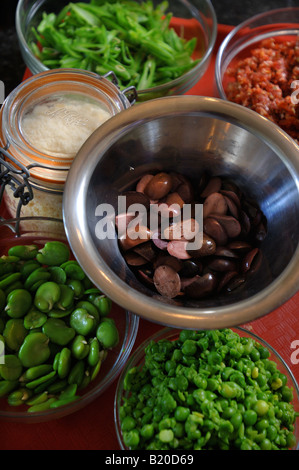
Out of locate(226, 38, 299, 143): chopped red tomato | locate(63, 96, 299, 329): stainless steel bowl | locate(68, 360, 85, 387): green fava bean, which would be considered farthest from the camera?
locate(226, 38, 299, 143): chopped red tomato

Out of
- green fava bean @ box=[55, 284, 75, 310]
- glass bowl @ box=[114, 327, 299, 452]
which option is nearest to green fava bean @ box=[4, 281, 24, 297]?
green fava bean @ box=[55, 284, 75, 310]

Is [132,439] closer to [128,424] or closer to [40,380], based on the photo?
[128,424]

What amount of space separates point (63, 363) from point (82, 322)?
11 cm

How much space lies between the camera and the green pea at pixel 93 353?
1.06 meters

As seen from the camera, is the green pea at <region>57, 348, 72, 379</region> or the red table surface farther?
the red table surface

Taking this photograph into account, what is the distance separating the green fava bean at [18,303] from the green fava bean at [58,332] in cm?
7

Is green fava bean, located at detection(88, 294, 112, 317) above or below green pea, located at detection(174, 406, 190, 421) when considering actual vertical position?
below

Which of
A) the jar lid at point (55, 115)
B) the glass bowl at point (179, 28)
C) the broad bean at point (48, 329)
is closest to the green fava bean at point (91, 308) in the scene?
the broad bean at point (48, 329)

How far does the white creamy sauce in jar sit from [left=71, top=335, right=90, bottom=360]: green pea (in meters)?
0.49

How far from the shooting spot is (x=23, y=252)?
1.21 metres

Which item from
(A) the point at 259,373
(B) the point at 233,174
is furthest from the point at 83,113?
(A) the point at 259,373

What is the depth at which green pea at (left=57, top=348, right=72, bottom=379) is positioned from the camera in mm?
1029

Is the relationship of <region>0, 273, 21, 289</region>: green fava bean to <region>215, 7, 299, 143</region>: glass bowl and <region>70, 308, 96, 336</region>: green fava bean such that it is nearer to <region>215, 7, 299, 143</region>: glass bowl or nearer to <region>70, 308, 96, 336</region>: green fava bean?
<region>70, 308, 96, 336</region>: green fava bean
